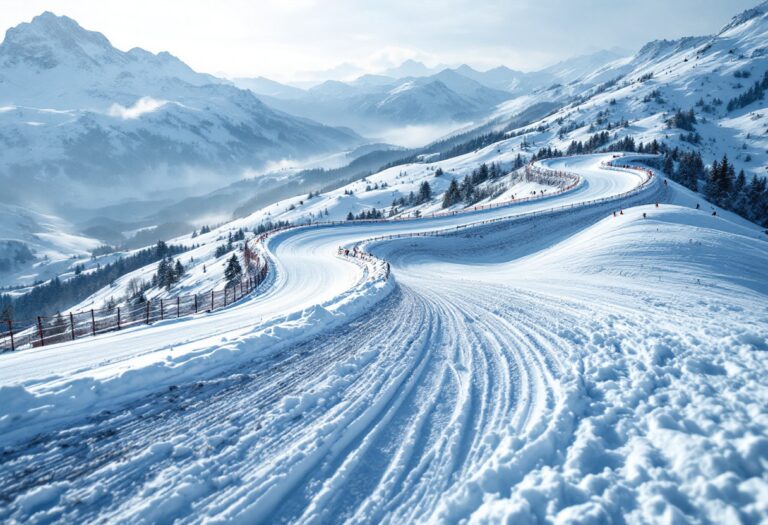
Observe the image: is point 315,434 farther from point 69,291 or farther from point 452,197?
point 69,291

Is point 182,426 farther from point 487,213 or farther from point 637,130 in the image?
point 637,130

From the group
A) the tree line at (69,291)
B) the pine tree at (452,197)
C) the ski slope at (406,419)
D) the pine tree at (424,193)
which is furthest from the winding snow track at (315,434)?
the tree line at (69,291)

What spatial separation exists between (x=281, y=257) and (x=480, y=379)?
3395 centimetres

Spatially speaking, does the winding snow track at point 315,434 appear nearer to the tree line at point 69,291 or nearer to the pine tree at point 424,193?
the pine tree at point 424,193

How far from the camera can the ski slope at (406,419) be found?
492 cm

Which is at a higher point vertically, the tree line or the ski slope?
the ski slope

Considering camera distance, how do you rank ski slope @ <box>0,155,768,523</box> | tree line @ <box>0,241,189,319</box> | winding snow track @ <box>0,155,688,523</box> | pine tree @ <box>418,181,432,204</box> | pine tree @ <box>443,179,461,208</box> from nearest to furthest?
ski slope @ <box>0,155,768,523</box> < winding snow track @ <box>0,155,688,523</box> < pine tree @ <box>443,179,461,208</box> < pine tree @ <box>418,181,432,204</box> < tree line @ <box>0,241,189,319</box>

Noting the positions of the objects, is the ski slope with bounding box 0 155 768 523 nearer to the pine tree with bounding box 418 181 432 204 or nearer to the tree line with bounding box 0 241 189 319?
the pine tree with bounding box 418 181 432 204

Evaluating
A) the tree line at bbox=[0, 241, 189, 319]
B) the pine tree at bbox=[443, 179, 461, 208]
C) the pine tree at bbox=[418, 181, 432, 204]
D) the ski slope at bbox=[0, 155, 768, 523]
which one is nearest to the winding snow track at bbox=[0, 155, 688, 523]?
the ski slope at bbox=[0, 155, 768, 523]

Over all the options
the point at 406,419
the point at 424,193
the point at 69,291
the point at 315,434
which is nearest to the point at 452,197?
the point at 424,193

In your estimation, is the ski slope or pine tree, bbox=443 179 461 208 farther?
pine tree, bbox=443 179 461 208

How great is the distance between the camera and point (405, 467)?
226 inches

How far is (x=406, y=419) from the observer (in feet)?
23.0

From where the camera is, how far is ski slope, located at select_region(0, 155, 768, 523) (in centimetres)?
492
